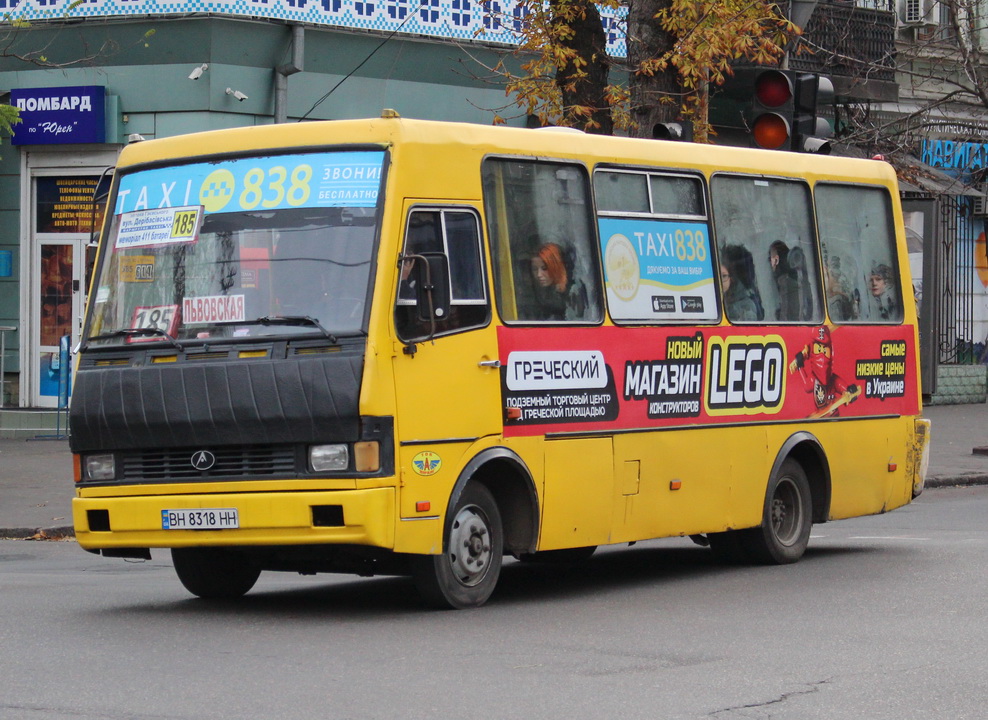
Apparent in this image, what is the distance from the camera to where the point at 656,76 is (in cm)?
1869

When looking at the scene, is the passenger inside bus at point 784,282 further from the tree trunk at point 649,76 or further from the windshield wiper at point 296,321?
the tree trunk at point 649,76

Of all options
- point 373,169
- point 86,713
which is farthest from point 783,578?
point 86,713

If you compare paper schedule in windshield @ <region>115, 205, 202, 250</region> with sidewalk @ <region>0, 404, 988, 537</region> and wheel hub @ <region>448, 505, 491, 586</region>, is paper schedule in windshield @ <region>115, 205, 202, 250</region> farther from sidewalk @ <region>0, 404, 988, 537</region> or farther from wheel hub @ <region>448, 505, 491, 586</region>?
sidewalk @ <region>0, 404, 988, 537</region>

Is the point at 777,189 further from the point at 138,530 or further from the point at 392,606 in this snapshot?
the point at 138,530

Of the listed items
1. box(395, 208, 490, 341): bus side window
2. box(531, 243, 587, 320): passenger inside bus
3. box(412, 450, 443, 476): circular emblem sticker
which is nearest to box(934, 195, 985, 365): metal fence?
box(531, 243, 587, 320): passenger inside bus

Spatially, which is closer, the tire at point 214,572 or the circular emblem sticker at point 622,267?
the tire at point 214,572

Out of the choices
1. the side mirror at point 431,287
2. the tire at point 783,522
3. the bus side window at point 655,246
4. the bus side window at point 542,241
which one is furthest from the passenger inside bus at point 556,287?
the tire at point 783,522

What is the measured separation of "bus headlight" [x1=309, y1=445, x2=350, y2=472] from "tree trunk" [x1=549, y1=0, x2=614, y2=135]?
1071 centimetres

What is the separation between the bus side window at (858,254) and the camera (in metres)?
13.3

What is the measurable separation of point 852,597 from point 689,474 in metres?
1.55

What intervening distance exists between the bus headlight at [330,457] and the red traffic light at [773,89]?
720cm

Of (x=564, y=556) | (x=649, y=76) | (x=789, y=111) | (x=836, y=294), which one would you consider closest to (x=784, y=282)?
(x=836, y=294)

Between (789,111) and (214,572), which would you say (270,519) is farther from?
(789,111)

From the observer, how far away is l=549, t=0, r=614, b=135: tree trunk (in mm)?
19531
